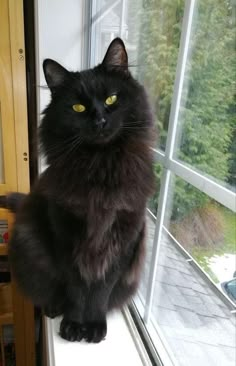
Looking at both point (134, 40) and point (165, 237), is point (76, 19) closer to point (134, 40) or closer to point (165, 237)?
point (134, 40)

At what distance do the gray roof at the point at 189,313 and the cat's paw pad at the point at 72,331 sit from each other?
11.1 inches

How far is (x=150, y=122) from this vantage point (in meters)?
0.81

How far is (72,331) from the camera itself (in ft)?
2.85

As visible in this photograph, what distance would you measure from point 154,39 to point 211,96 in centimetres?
44

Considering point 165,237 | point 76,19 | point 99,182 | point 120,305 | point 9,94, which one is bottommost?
point 120,305

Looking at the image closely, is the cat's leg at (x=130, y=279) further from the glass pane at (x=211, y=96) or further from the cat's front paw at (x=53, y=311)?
the glass pane at (x=211, y=96)

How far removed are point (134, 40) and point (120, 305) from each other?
0.99 metres

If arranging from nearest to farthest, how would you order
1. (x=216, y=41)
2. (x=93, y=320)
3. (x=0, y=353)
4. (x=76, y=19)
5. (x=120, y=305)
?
(x=216, y=41) < (x=93, y=320) < (x=120, y=305) < (x=76, y=19) < (x=0, y=353)

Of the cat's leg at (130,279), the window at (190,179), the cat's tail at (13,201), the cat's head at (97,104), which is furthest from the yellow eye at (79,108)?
the cat's tail at (13,201)

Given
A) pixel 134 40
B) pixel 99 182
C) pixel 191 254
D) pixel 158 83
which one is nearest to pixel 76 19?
pixel 134 40

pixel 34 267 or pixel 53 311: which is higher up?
pixel 34 267

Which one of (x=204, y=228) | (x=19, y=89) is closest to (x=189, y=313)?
(x=204, y=228)

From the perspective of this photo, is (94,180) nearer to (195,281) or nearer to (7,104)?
(195,281)

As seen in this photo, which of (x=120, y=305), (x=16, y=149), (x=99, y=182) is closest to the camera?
(x=99, y=182)
